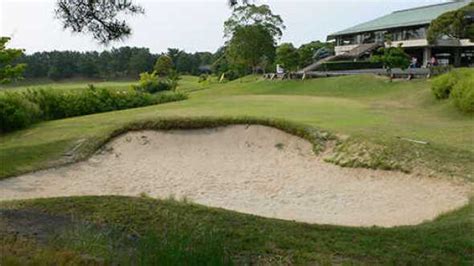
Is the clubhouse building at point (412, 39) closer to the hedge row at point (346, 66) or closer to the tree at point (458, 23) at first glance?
the hedge row at point (346, 66)

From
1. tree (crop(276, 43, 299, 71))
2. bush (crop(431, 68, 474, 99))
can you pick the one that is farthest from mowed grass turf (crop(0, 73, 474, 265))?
tree (crop(276, 43, 299, 71))

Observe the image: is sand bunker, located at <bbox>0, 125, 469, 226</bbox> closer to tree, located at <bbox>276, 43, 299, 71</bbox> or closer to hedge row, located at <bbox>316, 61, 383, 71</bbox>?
tree, located at <bbox>276, 43, 299, 71</bbox>

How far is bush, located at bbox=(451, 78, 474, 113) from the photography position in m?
20.9

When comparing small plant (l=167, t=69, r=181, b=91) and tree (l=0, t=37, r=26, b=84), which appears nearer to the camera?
tree (l=0, t=37, r=26, b=84)

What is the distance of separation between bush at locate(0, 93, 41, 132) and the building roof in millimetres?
40127

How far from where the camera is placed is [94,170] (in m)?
15.7

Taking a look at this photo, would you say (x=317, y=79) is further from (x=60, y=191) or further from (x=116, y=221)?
(x=116, y=221)

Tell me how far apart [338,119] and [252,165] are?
16.3 feet

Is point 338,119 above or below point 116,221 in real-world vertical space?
below

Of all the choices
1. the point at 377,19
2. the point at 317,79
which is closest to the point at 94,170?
the point at 317,79

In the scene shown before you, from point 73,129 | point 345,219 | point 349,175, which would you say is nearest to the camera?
point 345,219

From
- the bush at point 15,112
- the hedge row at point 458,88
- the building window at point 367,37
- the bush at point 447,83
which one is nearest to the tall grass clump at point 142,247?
the hedge row at point 458,88

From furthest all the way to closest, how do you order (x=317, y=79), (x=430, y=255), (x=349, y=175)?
1. (x=317, y=79)
2. (x=349, y=175)
3. (x=430, y=255)

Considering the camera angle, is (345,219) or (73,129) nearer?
(345,219)
